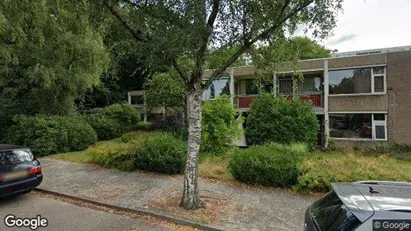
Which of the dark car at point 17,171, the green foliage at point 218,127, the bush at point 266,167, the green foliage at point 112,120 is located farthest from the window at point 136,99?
the dark car at point 17,171

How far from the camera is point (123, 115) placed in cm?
2219

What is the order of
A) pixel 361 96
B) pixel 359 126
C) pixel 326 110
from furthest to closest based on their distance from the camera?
pixel 326 110 < pixel 359 126 < pixel 361 96

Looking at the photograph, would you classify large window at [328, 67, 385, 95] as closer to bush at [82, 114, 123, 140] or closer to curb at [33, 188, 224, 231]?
bush at [82, 114, 123, 140]

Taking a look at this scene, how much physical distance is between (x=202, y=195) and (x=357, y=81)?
14.4 m

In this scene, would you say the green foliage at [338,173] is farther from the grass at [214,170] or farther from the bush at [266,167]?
the grass at [214,170]

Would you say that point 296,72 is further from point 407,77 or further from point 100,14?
point 407,77

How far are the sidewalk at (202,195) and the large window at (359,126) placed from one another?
12362 mm

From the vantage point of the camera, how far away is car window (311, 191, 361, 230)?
8.54ft

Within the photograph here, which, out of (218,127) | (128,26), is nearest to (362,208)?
(128,26)

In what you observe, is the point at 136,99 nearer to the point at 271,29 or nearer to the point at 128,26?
the point at 128,26

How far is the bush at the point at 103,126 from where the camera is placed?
19.5 m

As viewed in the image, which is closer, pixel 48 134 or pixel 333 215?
pixel 333 215

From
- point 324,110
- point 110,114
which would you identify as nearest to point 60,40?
point 110,114

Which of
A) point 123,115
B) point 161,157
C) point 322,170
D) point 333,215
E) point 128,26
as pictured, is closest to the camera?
point 333,215
